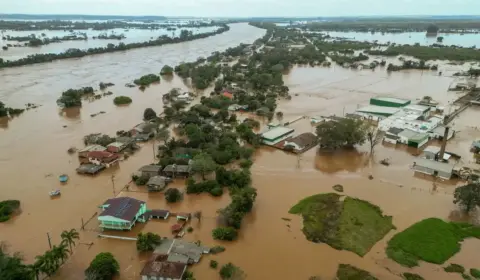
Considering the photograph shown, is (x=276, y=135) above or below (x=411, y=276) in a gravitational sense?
above

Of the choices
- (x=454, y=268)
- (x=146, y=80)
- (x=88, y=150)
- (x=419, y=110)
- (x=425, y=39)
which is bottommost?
(x=454, y=268)

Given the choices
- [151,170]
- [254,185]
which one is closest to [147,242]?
[151,170]

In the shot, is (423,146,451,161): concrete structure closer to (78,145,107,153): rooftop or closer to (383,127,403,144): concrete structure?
(383,127,403,144): concrete structure

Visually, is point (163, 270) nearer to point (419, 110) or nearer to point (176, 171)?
point (176, 171)

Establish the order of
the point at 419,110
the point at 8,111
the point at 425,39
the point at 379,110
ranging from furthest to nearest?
the point at 425,39
the point at 8,111
the point at 379,110
the point at 419,110

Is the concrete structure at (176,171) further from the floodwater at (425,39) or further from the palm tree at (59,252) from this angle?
the floodwater at (425,39)

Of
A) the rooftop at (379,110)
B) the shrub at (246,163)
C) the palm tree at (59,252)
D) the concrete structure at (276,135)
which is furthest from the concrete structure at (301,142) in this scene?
the palm tree at (59,252)
